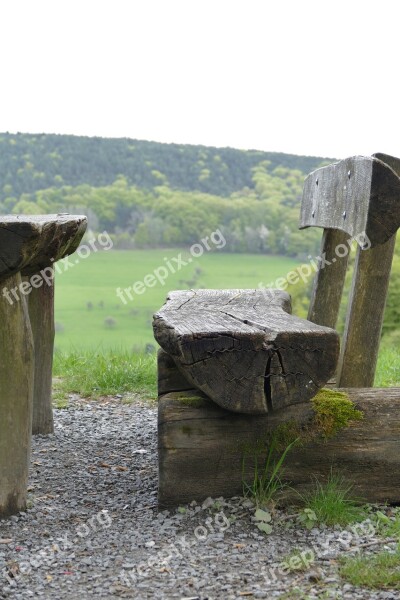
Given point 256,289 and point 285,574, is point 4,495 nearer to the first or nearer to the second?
point 285,574

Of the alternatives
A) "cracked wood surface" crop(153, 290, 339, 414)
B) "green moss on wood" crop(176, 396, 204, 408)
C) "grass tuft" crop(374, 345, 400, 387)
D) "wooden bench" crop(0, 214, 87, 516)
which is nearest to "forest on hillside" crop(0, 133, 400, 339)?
"grass tuft" crop(374, 345, 400, 387)

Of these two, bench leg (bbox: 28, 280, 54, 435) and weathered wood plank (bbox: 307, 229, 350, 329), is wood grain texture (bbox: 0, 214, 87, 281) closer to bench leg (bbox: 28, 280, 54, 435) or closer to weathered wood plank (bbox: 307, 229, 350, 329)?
bench leg (bbox: 28, 280, 54, 435)

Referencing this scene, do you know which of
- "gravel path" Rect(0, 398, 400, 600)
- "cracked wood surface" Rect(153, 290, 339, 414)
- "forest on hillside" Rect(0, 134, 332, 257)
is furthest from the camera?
"forest on hillside" Rect(0, 134, 332, 257)

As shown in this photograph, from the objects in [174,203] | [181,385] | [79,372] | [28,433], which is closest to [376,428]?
[181,385]

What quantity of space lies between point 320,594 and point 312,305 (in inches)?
115

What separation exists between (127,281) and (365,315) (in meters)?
18.2

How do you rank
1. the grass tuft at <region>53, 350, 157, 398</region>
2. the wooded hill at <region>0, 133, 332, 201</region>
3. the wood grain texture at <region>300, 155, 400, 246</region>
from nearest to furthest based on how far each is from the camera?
the wood grain texture at <region>300, 155, 400, 246</region> → the grass tuft at <region>53, 350, 157, 398</region> → the wooded hill at <region>0, 133, 332, 201</region>

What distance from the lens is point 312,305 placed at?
561cm

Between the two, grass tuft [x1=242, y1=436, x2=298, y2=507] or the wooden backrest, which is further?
the wooden backrest

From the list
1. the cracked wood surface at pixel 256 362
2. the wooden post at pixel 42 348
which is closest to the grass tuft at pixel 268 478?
the cracked wood surface at pixel 256 362

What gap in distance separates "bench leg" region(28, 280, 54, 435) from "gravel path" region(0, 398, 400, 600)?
0.96m

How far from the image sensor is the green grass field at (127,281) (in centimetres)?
1827

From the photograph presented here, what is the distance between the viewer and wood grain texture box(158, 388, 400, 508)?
3.66 meters

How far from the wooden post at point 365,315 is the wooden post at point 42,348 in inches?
78.0
